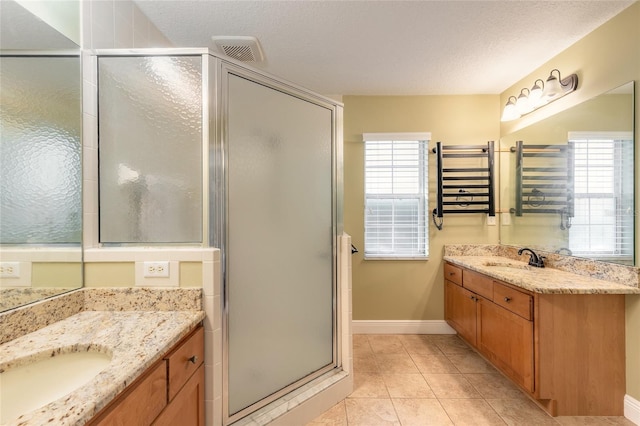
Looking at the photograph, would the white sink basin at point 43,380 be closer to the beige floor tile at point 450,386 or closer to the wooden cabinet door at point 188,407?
the wooden cabinet door at point 188,407

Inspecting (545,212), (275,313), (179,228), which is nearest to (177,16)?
(179,228)

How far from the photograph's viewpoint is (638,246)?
5.17 feet

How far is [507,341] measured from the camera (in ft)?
6.05

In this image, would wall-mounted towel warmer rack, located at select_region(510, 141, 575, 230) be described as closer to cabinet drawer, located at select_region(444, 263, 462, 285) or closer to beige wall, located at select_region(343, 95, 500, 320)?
beige wall, located at select_region(343, 95, 500, 320)

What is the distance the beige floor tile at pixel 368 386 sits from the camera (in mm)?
1874

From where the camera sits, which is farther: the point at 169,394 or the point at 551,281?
the point at 551,281

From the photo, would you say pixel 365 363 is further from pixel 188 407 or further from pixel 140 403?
pixel 140 403

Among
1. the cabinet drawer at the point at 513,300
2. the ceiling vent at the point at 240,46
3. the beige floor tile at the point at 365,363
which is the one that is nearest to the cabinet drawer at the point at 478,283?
the cabinet drawer at the point at 513,300

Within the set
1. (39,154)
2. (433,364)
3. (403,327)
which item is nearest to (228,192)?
(39,154)

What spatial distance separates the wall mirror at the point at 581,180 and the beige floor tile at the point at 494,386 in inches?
42.6

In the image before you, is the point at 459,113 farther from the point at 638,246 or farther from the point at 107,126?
the point at 107,126

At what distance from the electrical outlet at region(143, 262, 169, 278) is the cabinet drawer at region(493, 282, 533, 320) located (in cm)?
209

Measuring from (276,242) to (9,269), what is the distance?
105 cm

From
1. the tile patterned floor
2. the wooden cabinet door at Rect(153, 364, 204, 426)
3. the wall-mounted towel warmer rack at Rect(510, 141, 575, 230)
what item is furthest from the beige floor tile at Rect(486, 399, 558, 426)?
the wooden cabinet door at Rect(153, 364, 204, 426)
